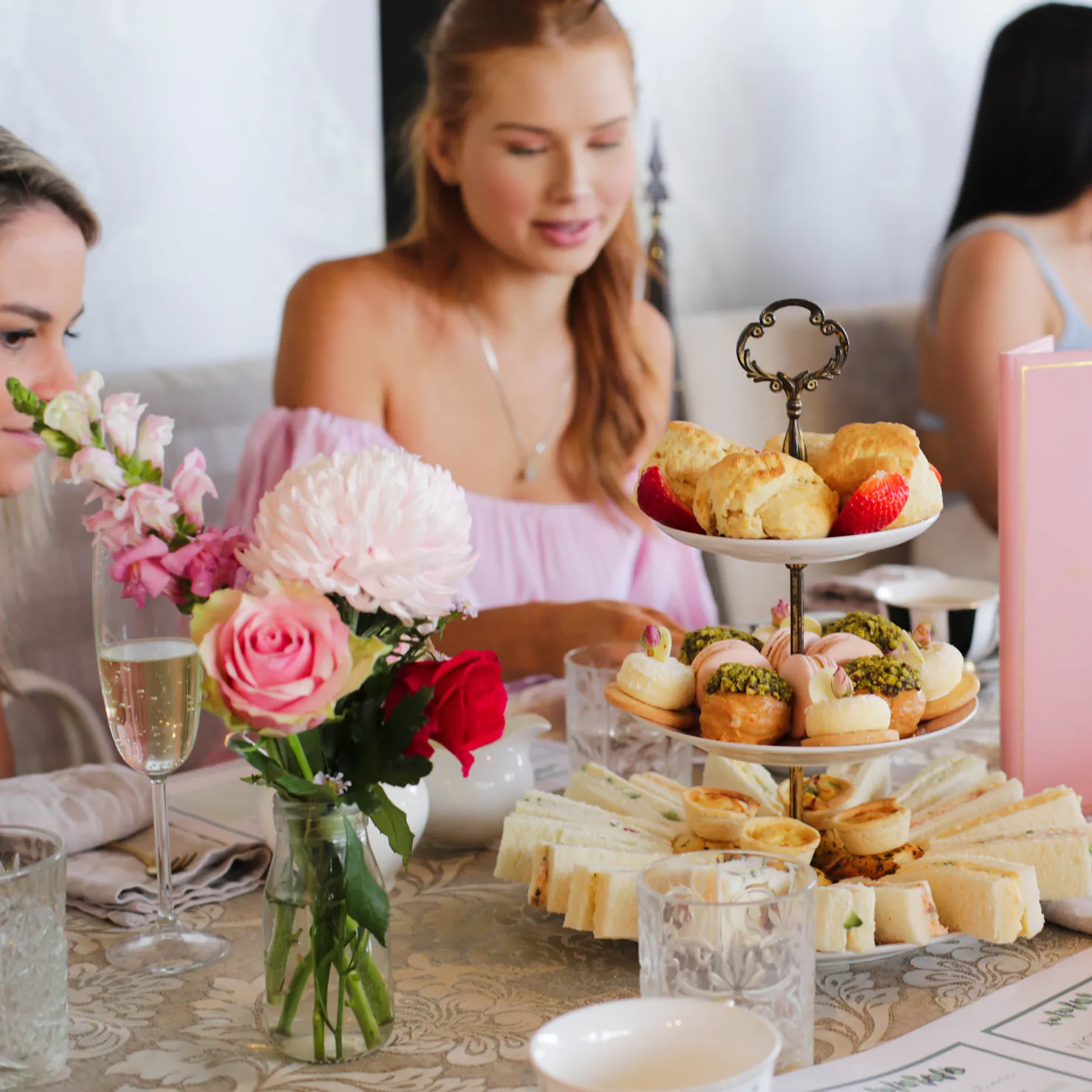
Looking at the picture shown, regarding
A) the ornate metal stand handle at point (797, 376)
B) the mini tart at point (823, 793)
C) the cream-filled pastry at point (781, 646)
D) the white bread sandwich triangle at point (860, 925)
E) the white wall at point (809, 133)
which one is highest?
the white wall at point (809, 133)

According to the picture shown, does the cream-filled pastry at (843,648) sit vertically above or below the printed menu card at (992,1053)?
above

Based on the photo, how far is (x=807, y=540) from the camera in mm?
769

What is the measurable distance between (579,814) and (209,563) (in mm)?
371

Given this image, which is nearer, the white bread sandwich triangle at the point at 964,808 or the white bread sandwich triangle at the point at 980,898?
the white bread sandwich triangle at the point at 980,898

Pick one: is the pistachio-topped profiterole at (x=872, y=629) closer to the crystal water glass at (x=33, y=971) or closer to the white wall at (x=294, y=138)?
the crystal water glass at (x=33, y=971)

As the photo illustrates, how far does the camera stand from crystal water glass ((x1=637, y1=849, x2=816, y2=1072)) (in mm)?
685

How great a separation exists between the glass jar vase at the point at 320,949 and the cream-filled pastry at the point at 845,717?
264 mm

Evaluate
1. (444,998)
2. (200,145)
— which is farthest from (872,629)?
(200,145)

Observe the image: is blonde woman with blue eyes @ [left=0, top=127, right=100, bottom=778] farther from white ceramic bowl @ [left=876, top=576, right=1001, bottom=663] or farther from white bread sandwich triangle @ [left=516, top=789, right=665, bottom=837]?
white ceramic bowl @ [left=876, top=576, right=1001, bottom=663]

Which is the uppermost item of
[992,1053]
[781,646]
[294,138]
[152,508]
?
[294,138]

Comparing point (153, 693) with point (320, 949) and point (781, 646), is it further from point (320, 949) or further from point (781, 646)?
point (781, 646)

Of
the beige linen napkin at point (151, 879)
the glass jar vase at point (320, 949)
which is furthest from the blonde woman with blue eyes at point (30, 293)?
the glass jar vase at point (320, 949)

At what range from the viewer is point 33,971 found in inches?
28.8

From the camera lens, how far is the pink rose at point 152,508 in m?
0.71
